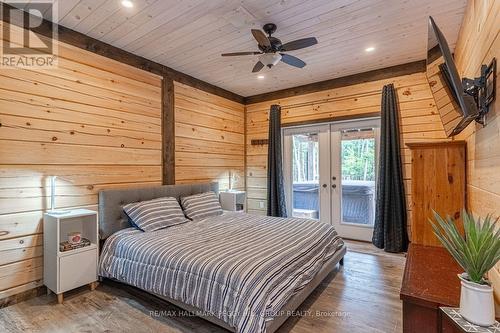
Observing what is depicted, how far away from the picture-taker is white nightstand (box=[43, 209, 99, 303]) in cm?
244

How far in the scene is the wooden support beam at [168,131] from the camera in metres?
3.82

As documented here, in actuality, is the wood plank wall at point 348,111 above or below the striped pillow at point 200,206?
above

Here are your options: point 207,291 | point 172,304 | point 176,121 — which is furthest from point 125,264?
point 176,121

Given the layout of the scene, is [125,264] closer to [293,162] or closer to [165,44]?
[165,44]

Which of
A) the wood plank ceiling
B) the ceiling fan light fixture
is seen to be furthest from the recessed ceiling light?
the ceiling fan light fixture

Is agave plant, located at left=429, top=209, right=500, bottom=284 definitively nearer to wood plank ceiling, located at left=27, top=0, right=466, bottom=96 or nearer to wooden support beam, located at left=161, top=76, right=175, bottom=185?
wood plank ceiling, located at left=27, top=0, right=466, bottom=96

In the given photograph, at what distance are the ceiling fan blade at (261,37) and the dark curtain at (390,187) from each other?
230 centimetres

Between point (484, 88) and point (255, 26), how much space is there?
81.2 inches

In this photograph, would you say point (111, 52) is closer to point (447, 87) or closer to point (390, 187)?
point (447, 87)

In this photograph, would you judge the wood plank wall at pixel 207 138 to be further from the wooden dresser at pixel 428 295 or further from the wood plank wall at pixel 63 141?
the wooden dresser at pixel 428 295

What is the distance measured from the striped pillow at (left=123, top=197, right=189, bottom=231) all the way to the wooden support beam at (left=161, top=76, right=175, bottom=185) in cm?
62

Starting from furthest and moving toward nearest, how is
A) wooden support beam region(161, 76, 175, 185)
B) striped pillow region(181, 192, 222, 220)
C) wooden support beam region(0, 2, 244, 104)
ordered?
1. wooden support beam region(161, 76, 175, 185)
2. striped pillow region(181, 192, 222, 220)
3. wooden support beam region(0, 2, 244, 104)

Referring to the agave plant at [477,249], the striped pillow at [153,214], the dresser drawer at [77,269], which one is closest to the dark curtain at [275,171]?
the striped pillow at [153,214]

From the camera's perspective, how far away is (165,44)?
10.4 ft
